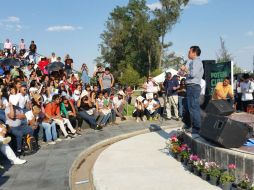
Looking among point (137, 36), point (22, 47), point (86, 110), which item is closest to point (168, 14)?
point (137, 36)

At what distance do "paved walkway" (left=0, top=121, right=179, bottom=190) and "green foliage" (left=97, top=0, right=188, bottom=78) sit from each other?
46.9 m

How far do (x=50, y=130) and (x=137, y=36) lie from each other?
51.0 meters

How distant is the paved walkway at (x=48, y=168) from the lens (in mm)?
A: 7036

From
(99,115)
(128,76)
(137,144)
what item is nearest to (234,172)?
(137,144)

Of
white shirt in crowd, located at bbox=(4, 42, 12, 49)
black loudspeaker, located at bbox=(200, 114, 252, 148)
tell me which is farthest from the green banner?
white shirt in crowd, located at bbox=(4, 42, 12, 49)

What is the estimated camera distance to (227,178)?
250 inches

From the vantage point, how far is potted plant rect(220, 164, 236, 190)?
6289mm

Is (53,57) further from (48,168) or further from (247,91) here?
(48,168)

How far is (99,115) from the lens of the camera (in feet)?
45.9

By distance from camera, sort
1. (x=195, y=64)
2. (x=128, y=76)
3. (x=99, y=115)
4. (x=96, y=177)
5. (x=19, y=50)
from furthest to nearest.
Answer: (x=128, y=76)
(x=19, y=50)
(x=99, y=115)
(x=195, y=64)
(x=96, y=177)

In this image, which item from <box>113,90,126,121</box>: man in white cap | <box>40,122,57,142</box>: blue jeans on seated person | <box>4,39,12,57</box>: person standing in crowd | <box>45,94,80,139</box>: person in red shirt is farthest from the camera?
<box>4,39,12,57</box>: person standing in crowd

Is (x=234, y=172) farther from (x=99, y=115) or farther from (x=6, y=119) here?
(x=99, y=115)

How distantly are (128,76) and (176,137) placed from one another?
4207cm

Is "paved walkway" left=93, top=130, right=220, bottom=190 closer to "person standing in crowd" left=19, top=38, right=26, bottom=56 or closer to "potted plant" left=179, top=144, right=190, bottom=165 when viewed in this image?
"potted plant" left=179, top=144, right=190, bottom=165
